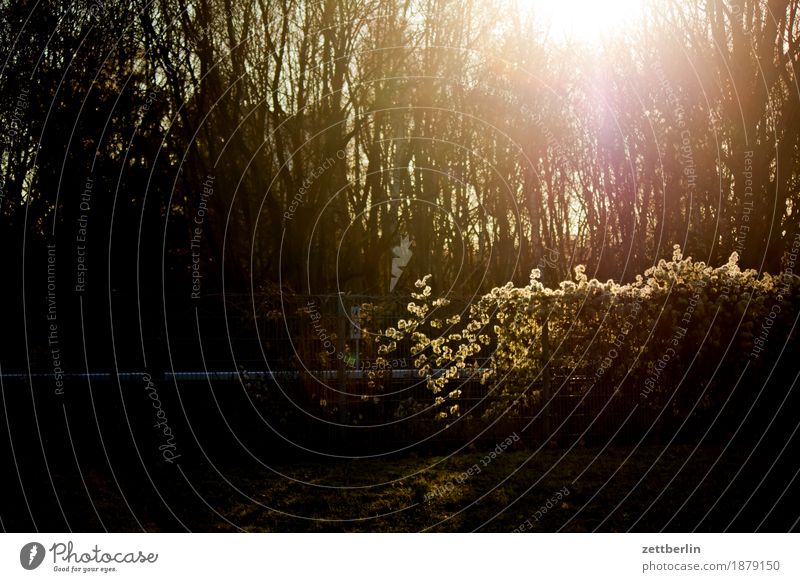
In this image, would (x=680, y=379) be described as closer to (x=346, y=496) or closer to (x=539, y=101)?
(x=346, y=496)

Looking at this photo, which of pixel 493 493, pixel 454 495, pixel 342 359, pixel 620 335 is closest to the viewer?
pixel 454 495

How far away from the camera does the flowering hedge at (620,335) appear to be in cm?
1225

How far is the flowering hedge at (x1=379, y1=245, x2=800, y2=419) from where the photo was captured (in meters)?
12.2

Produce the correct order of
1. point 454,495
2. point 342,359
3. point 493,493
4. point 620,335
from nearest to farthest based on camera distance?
point 454,495 < point 493,493 < point 620,335 < point 342,359

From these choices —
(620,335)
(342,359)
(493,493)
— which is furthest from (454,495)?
(620,335)

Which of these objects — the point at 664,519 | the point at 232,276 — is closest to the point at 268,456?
the point at 664,519

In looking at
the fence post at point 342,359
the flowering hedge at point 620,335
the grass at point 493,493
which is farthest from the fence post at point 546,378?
the fence post at point 342,359

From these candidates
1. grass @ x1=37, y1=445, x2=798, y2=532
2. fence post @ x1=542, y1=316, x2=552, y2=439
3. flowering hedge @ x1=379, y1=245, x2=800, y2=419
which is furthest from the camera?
fence post @ x1=542, y1=316, x2=552, y2=439

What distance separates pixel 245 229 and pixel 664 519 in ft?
52.4

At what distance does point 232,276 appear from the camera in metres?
21.5

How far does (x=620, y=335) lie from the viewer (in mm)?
12852

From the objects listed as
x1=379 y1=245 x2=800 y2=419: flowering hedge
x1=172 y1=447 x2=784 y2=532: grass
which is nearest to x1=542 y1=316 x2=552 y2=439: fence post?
x1=379 y1=245 x2=800 y2=419: flowering hedge

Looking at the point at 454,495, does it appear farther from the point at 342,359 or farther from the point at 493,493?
the point at 342,359

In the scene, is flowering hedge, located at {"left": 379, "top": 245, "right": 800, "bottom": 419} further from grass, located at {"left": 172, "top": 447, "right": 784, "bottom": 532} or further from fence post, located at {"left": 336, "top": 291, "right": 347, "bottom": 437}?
grass, located at {"left": 172, "top": 447, "right": 784, "bottom": 532}
